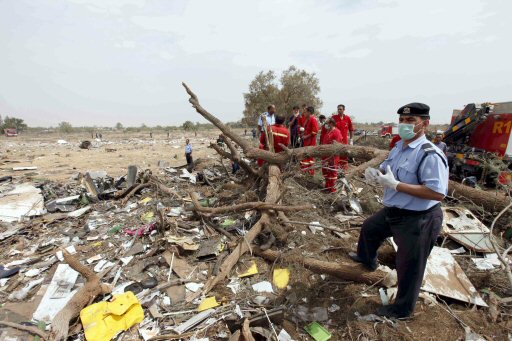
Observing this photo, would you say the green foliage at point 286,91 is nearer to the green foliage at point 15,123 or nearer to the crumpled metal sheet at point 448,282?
the crumpled metal sheet at point 448,282

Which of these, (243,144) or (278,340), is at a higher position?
(243,144)

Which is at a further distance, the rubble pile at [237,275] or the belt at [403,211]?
the rubble pile at [237,275]

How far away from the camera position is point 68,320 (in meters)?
2.24

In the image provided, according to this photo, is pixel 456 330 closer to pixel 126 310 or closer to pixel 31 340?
pixel 126 310

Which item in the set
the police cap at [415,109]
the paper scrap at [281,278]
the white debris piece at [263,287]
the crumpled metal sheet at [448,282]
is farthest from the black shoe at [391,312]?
the police cap at [415,109]

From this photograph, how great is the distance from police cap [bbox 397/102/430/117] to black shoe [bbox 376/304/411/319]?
158cm

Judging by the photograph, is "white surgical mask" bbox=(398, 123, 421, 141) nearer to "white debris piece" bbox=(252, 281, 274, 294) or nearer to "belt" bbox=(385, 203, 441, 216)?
"belt" bbox=(385, 203, 441, 216)

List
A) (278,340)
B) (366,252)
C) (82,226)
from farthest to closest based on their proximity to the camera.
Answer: (82,226), (366,252), (278,340)

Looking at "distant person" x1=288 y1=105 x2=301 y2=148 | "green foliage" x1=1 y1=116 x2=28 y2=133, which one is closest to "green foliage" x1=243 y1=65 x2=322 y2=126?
"distant person" x1=288 y1=105 x2=301 y2=148

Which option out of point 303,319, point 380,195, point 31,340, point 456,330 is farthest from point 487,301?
point 31,340

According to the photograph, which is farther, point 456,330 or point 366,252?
point 366,252

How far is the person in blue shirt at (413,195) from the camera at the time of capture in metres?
1.81

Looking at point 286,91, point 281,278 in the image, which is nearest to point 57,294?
point 281,278

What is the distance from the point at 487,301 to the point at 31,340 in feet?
13.3
